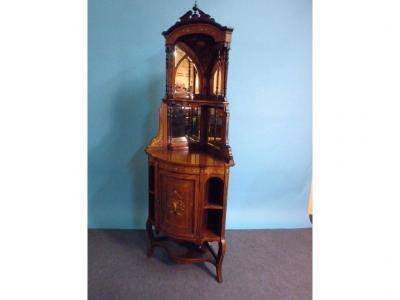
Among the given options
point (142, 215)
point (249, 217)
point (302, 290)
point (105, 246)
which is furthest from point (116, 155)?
point (302, 290)

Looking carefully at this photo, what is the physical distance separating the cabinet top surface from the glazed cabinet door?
0.31 ft

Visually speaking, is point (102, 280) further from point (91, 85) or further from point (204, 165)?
point (91, 85)

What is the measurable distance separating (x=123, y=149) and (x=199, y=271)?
4.32ft

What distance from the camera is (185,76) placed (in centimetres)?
226

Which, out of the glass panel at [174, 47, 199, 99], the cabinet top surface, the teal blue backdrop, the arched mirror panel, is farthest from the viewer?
the teal blue backdrop

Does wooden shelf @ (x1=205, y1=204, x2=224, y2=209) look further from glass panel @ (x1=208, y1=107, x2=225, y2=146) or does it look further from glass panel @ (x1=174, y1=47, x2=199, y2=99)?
glass panel @ (x1=174, y1=47, x2=199, y2=99)

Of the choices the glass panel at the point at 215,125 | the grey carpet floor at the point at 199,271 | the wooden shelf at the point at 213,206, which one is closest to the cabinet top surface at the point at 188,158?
the glass panel at the point at 215,125

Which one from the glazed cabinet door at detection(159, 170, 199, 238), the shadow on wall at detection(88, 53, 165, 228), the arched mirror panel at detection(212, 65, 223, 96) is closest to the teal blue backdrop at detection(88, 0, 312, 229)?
the shadow on wall at detection(88, 53, 165, 228)

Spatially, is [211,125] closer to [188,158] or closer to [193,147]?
[193,147]

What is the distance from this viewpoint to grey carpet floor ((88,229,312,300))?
1910 mm

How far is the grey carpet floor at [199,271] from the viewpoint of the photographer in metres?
1.91
